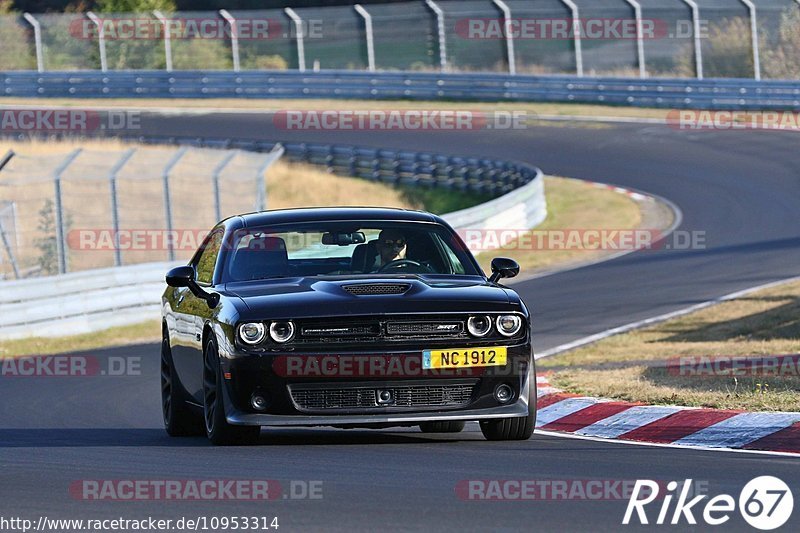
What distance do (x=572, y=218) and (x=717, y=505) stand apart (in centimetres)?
2098

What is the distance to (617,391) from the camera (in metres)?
10.6

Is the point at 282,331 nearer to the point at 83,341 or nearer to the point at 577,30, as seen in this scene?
the point at 83,341

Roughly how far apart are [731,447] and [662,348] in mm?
7121

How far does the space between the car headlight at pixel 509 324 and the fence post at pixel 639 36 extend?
32.1 m

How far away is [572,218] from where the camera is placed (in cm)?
2708

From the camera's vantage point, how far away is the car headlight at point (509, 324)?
850 cm

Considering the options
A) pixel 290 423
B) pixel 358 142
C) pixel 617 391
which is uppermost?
pixel 290 423

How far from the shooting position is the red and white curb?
27.2 feet

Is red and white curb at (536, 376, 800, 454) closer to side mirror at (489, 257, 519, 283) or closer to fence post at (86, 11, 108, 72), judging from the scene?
side mirror at (489, 257, 519, 283)

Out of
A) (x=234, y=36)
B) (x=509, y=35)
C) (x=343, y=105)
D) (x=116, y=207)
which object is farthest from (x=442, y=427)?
(x=234, y=36)

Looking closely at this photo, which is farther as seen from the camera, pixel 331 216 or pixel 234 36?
pixel 234 36

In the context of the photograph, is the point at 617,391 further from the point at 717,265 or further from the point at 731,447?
A: the point at 717,265

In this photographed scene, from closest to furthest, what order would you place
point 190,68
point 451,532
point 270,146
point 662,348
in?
1. point 451,532
2. point 662,348
3. point 270,146
4. point 190,68

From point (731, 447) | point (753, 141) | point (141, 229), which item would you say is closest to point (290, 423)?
point (731, 447)
